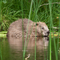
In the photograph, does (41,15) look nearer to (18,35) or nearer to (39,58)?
(18,35)

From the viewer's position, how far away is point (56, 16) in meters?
11.0

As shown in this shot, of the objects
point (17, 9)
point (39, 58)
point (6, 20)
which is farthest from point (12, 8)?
point (39, 58)

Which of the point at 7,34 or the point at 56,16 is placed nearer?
the point at 7,34

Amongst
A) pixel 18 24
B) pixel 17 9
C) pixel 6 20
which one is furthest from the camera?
pixel 17 9

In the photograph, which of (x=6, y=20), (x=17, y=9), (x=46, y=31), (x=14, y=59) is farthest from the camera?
(x=17, y=9)

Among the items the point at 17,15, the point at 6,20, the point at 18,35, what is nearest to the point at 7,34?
the point at 18,35

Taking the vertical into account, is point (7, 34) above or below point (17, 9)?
below

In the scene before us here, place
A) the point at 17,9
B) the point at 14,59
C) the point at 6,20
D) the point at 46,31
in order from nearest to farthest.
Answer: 1. the point at 14,59
2. the point at 46,31
3. the point at 6,20
4. the point at 17,9

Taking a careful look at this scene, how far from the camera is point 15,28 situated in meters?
10.1

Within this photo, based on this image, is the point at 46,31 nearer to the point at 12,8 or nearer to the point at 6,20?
the point at 6,20

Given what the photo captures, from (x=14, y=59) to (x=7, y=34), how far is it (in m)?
6.05

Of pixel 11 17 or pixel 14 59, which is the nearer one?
pixel 14 59

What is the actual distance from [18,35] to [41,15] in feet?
6.57

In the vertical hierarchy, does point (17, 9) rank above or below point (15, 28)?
above
